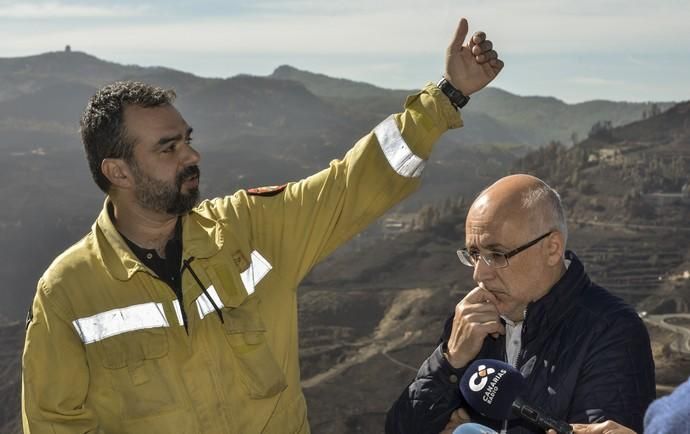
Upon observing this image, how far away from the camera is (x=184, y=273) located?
13.3 feet

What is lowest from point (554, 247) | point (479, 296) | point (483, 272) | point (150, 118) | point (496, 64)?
point (479, 296)

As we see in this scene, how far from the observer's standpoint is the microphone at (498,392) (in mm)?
2830

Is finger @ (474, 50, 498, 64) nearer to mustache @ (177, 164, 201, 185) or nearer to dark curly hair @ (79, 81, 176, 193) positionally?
mustache @ (177, 164, 201, 185)

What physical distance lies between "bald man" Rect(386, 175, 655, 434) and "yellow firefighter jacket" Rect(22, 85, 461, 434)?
0.73 m

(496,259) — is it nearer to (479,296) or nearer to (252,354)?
(479,296)

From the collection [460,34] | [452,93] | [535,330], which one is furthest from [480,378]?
[460,34]

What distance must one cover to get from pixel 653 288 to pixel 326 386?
175 feet

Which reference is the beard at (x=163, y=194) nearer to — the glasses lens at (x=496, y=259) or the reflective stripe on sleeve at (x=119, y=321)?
the reflective stripe on sleeve at (x=119, y=321)

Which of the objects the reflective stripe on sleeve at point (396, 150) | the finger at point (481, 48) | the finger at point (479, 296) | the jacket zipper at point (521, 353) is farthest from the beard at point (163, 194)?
the jacket zipper at point (521, 353)

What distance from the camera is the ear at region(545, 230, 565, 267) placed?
3.68 m

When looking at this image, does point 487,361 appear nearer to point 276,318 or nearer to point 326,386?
point 276,318

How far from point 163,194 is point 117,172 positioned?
0.32 m

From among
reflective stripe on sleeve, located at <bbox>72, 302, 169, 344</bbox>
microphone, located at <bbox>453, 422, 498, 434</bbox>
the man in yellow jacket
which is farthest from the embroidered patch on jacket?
→ microphone, located at <bbox>453, 422, 498, 434</bbox>

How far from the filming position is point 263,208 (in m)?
4.43
